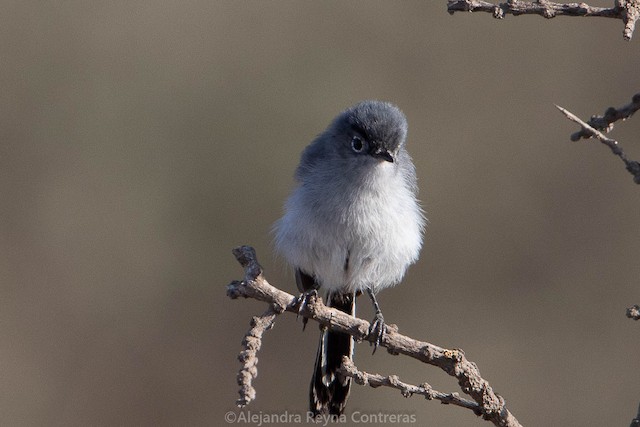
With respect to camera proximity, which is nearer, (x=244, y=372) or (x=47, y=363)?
(x=244, y=372)

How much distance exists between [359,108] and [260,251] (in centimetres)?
229

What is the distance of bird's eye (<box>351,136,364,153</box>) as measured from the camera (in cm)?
414

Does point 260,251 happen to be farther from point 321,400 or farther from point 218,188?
point 321,400

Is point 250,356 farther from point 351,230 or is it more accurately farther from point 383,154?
point 383,154

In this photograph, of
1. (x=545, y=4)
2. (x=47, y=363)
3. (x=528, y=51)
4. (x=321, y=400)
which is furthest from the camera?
(x=528, y=51)

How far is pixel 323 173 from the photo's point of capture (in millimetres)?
4207

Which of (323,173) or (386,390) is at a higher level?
(323,173)

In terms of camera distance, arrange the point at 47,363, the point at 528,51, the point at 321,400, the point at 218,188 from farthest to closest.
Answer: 1. the point at 528,51
2. the point at 218,188
3. the point at 47,363
4. the point at 321,400

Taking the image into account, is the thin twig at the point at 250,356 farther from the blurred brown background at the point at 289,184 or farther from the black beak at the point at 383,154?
the blurred brown background at the point at 289,184

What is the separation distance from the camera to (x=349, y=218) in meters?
4.05

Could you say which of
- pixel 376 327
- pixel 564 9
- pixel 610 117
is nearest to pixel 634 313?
pixel 610 117

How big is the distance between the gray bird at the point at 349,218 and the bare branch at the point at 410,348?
4.31 ft

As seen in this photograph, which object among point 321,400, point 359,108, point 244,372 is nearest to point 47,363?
point 321,400

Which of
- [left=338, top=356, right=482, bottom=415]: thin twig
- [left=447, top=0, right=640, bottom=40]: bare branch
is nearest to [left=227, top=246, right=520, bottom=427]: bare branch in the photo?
[left=338, top=356, right=482, bottom=415]: thin twig
